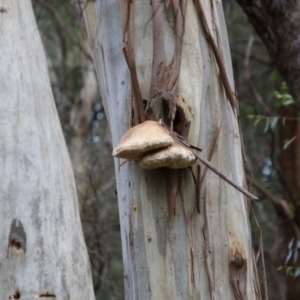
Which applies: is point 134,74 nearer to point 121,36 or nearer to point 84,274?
point 121,36

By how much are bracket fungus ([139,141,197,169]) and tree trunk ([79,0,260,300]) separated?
15cm

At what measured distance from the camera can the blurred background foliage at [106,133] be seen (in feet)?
23.2

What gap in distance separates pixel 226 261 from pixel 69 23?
8.64 metres

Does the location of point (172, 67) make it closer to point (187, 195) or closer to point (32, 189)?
point (187, 195)

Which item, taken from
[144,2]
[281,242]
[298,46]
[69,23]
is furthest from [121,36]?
[69,23]

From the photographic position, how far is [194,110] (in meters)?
1.98

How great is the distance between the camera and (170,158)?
5.59ft

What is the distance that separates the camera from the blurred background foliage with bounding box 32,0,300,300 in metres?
7.08

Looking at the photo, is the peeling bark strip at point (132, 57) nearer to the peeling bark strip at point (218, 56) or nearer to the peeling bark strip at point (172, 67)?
the peeling bark strip at point (172, 67)

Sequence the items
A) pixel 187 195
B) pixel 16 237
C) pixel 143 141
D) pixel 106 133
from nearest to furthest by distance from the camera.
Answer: pixel 143 141
pixel 187 195
pixel 16 237
pixel 106 133

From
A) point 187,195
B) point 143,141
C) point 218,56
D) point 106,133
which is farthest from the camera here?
point 106,133

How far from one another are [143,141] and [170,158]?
10 centimetres

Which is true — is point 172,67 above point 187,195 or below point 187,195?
above

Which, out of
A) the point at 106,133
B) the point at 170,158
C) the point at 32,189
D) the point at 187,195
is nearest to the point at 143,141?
the point at 170,158
